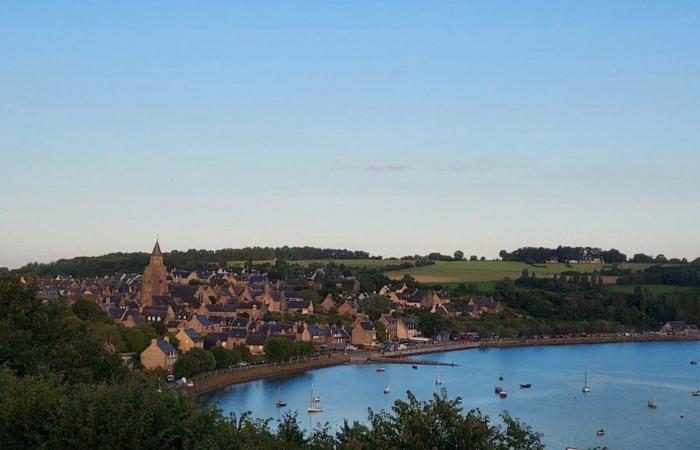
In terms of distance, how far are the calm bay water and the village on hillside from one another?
3868 mm

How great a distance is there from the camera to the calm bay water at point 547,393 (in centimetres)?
2467

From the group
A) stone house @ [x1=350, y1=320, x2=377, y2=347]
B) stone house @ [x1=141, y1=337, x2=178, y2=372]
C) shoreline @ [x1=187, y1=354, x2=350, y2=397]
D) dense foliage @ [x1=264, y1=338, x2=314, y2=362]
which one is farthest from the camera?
stone house @ [x1=350, y1=320, x2=377, y2=347]

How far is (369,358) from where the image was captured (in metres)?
41.0

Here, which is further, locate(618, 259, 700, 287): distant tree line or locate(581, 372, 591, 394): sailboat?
locate(618, 259, 700, 287): distant tree line

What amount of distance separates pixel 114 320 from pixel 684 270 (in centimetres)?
4981

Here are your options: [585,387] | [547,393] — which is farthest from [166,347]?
[585,387]

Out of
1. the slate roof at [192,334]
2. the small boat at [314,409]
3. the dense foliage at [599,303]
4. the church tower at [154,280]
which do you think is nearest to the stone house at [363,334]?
the slate roof at [192,334]

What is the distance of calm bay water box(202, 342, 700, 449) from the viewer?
24670mm

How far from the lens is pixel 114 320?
3928 centimetres

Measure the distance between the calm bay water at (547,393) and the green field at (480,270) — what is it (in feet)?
81.4

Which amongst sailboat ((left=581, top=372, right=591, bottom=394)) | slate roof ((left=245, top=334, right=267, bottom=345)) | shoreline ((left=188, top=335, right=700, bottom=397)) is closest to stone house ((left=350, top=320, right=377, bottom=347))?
shoreline ((left=188, top=335, right=700, bottom=397))

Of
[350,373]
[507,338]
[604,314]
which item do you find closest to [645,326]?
[604,314]

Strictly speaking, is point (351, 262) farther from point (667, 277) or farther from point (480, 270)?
point (667, 277)

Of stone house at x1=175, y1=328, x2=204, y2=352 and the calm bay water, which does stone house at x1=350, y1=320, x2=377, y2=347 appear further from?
stone house at x1=175, y1=328, x2=204, y2=352
